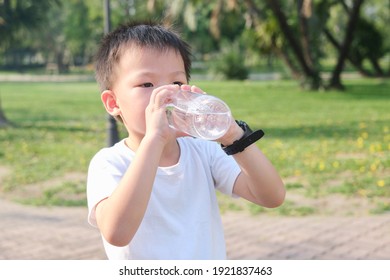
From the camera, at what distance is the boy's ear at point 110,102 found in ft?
6.48

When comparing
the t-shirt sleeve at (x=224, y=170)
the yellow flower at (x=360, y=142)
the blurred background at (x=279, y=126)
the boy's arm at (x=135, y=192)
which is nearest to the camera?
the boy's arm at (x=135, y=192)

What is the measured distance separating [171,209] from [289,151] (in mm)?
7552

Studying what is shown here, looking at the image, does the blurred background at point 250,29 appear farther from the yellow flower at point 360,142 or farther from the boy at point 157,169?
the yellow flower at point 360,142

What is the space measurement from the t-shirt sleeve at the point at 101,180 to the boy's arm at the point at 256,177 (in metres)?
0.36

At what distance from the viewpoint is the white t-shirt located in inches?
74.4

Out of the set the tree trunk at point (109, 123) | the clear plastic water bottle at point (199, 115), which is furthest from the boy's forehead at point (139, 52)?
the tree trunk at point (109, 123)

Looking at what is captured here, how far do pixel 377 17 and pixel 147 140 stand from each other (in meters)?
50.9

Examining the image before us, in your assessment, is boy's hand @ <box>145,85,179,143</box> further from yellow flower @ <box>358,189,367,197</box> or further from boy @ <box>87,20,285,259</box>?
yellow flower @ <box>358,189,367,197</box>

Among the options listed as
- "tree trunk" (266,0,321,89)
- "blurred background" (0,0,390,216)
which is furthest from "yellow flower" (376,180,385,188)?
"tree trunk" (266,0,321,89)

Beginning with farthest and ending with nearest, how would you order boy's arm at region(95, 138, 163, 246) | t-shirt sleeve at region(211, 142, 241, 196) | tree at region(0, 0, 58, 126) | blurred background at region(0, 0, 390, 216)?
tree at region(0, 0, 58, 126), blurred background at region(0, 0, 390, 216), t-shirt sleeve at region(211, 142, 241, 196), boy's arm at region(95, 138, 163, 246)

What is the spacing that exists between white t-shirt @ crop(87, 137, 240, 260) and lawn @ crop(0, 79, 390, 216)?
4.12 metres

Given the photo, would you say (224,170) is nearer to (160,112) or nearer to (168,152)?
(168,152)

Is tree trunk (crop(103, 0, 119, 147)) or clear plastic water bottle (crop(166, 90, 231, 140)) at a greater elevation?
clear plastic water bottle (crop(166, 90, 231, 140))

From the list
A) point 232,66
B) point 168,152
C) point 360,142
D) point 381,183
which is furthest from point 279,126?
point 232,66
